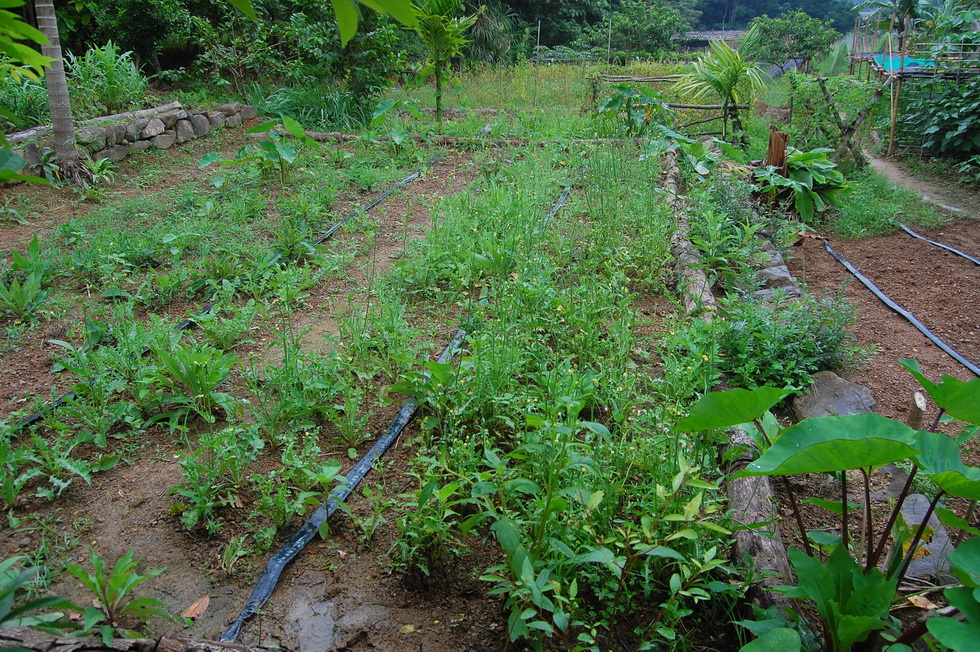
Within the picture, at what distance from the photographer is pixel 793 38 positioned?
15.1 m

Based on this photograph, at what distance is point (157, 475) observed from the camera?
2.17 m

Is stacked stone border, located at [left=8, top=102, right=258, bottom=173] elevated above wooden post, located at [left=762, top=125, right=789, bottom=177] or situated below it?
above

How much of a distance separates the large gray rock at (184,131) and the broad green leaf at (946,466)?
6.48 m

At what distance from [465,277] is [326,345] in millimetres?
844

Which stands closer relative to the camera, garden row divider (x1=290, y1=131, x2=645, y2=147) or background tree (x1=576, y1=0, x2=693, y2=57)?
garden row divider (x1=290, y1=131, x2=645, y2=147)

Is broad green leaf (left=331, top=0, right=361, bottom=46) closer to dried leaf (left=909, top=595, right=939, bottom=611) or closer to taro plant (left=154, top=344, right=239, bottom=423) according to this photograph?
dried leaf (left=909, top=595, right=939, bottom=611)

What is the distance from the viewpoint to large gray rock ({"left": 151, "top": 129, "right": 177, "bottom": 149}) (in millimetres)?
5906

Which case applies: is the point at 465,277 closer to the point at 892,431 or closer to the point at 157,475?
the point at 157,475

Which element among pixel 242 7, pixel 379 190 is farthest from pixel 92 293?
pixel 242 7

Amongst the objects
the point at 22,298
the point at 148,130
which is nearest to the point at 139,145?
the point at 148,130

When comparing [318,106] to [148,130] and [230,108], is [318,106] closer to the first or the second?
[230,108]

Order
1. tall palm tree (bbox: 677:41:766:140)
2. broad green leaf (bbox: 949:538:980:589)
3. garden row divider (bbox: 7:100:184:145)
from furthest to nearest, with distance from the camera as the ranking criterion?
1. tall palm tree (bbox: 677:41:766:140)
2. garden row divider (bbox: 7:100:184:145)
3. broad green leaf (bbox: 949:538:980:589)

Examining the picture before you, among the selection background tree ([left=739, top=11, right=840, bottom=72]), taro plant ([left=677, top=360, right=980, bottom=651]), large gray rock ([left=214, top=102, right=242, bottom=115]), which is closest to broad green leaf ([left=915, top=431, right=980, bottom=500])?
taro plant ([left=677, top=360, right=980, bottom=651])

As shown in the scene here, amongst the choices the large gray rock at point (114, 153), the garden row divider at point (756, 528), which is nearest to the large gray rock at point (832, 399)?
the garden row divider at point (756, 528)
